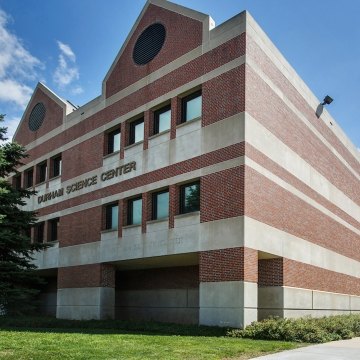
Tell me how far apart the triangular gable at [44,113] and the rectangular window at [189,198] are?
43.0 feet

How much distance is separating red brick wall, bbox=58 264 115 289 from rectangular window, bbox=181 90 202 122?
920cm

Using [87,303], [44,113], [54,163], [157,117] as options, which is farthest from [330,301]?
[44,113]

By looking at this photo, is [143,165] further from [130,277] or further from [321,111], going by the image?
[321,111]

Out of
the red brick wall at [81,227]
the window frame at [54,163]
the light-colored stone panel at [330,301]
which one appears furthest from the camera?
the window frame at [54,163]

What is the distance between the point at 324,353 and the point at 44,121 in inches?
1046

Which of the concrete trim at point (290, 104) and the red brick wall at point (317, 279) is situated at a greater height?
the concrete trim at point (290, 104)

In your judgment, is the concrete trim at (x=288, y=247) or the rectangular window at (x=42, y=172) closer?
the concrete trim at (x=288, y=247)

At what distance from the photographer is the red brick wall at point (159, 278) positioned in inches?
1017

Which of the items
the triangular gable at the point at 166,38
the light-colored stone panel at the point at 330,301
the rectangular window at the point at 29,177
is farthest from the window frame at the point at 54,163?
the light-colored stone panel at the point at 330,301

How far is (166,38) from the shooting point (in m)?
25.9

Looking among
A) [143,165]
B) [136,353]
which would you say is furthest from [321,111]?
[136,353]

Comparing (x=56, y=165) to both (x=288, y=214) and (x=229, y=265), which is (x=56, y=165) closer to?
(x=288, y=214)

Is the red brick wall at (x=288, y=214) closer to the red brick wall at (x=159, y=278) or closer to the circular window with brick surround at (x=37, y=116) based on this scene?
the red brick wall at (x=159, y=278)

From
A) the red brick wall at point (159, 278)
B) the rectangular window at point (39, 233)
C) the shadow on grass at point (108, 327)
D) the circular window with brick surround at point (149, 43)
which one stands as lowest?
the shadow on grass at point (108, 327)
